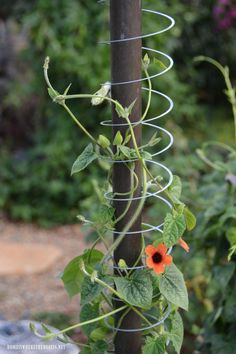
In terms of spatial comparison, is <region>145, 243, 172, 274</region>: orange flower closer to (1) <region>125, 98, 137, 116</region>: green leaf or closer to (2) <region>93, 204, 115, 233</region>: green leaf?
(2) <region>93, 204, 115, 233</region>: green leaf

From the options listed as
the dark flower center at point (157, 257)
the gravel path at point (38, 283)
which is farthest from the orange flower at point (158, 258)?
the gravel path at point (38, 283)

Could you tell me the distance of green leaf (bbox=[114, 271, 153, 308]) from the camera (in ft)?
4.69

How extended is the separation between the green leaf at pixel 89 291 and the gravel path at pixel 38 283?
4.67 feet

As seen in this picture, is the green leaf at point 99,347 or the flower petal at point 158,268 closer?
the flower petal at point 158,268

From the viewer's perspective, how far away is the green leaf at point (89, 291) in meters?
1.47

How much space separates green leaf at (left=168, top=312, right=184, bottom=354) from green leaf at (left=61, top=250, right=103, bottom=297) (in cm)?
22

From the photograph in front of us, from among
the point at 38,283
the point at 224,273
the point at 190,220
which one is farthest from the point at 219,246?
the point at 38,283

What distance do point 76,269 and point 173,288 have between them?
30 centimetres

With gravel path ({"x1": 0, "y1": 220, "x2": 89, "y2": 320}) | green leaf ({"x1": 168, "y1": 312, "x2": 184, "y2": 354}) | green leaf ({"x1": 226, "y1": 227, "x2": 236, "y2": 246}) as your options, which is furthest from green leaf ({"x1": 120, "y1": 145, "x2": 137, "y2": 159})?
gravel path ({"x1": 0, "y1": 220, "x2": 89, "y2": 320})

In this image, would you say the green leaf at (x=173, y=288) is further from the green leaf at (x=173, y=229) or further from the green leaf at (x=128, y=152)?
the green leaf at (x=128, y=152)

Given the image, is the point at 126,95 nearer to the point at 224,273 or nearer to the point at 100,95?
the point at 100,95

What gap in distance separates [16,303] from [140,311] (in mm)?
1747

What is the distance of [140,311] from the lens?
1545 mm

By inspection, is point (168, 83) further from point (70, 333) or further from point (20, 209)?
point (70, 333)
